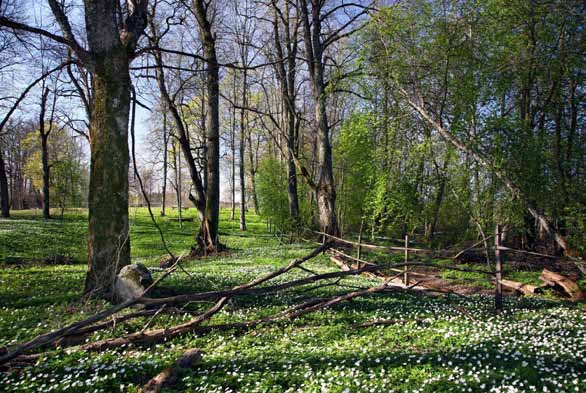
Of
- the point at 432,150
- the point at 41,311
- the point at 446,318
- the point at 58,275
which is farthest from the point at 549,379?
the point at 432,150

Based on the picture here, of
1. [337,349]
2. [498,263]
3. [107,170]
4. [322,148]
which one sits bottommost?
[337,349]

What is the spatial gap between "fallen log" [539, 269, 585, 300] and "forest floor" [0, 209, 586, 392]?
9.70ft

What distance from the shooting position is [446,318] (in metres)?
6.52

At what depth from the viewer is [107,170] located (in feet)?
25.2

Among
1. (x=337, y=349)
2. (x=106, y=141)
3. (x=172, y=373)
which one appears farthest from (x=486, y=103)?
(x=172, y=373)

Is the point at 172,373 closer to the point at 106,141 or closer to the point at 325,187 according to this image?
the point at 106,141

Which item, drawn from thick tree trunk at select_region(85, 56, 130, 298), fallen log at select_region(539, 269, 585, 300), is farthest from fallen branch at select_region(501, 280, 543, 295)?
thick tree trunk at select_region(85, 56, 130, 298)

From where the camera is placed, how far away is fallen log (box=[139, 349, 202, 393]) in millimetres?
3919

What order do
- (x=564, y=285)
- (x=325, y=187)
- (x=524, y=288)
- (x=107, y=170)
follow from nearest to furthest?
(x=107, y=170) < (x=564, y=285) < (x=524, y=288) < (x=325, y=187)

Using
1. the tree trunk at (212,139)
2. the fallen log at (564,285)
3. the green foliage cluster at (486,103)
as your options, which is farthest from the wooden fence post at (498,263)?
the tree trunk at (212,139)

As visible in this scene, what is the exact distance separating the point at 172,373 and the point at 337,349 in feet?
7.20

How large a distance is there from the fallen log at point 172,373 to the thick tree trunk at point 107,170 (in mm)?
3675

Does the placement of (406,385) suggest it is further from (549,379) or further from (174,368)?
(174,368)

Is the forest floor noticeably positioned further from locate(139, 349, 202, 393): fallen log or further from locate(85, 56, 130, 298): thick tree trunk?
locate(85, 56, 130, 298): thick tree trunk
